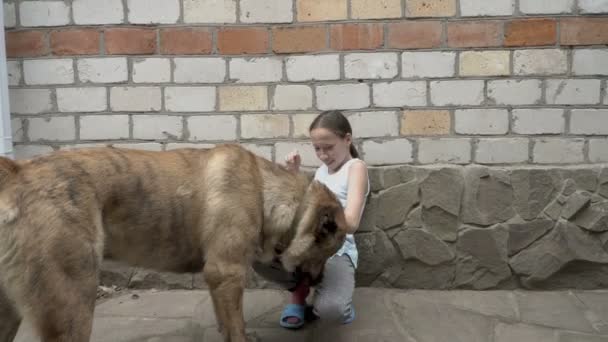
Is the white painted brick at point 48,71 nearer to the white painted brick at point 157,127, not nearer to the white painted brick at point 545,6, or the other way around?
the white painted brick at point 157,127

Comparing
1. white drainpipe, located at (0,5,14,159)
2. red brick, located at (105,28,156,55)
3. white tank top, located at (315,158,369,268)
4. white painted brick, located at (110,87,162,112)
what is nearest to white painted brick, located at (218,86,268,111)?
white painted brick, located at (110,87,162,112)

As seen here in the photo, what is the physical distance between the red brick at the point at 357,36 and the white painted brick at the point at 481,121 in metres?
0.87

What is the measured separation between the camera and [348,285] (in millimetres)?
3893

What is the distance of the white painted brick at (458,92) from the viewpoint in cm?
476

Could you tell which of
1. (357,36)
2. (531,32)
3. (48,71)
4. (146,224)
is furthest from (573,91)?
(48,71)

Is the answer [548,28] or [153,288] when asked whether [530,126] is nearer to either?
[548,28]

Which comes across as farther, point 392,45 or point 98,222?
point 392,45

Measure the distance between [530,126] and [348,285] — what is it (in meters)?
2.07

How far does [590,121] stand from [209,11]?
→ 3162 mm

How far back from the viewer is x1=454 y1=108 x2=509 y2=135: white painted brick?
188 inches

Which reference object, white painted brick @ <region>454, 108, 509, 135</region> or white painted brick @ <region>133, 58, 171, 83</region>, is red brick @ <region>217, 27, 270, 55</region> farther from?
white painted brick @ <region>454, 108, 509, 135</region>

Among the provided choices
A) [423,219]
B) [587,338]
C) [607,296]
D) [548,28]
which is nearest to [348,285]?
[423,219]

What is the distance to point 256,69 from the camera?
15.8ft

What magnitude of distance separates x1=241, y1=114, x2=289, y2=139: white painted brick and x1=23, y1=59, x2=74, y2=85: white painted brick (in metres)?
1.48
